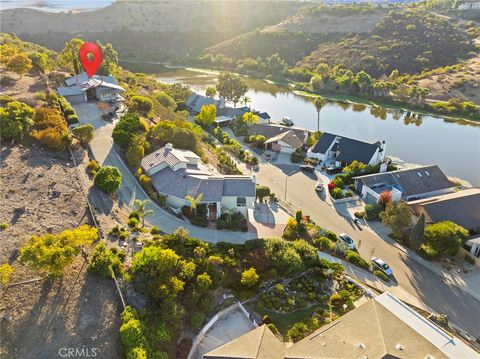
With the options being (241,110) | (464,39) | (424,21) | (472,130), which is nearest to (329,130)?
(241,110)

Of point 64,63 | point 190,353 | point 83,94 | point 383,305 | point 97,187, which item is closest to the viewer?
point 190,353

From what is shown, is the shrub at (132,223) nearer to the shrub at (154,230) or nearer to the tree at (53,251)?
the shrub at (154,230)

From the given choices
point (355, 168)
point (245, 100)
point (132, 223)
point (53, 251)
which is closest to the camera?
point (53, 251)

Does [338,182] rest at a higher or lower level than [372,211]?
lower

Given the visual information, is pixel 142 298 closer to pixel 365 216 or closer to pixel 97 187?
pixel 97 187

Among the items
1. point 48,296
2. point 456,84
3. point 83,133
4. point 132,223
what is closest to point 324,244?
point 132,223

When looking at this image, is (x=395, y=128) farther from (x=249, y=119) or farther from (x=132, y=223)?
(x=132, y=223)
